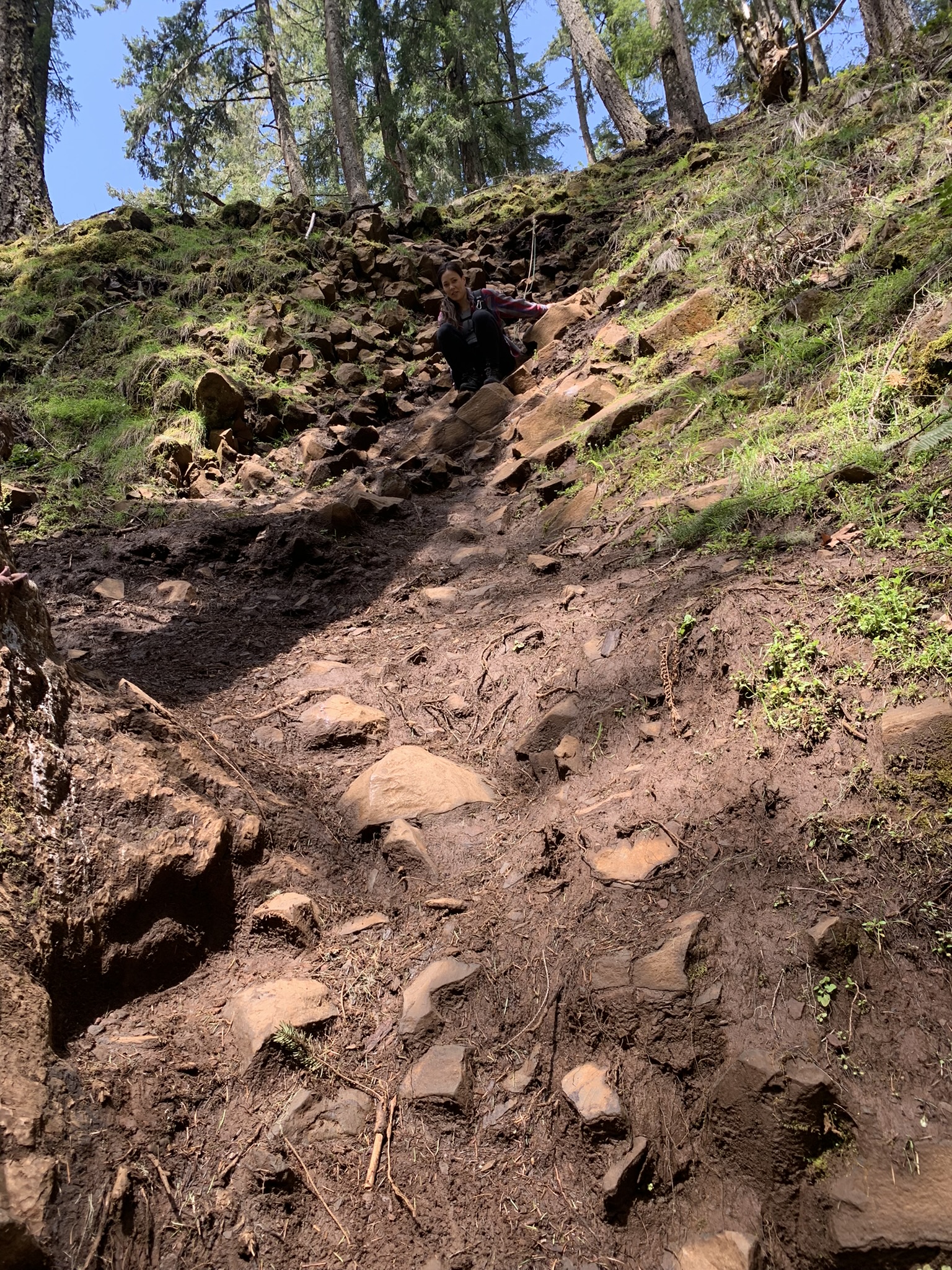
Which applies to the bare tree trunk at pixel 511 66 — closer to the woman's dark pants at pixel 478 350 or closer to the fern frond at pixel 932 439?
the woman's dark pants at pixel 478 350

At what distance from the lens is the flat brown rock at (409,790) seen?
311cm

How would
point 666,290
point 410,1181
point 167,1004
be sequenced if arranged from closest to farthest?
1. point 410,1181
2. point 167,1004
3. point 666,290

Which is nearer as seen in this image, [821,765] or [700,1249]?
[700,1249]

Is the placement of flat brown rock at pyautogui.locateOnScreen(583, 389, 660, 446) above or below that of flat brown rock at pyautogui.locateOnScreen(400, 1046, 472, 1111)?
above

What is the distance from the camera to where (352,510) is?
608cm

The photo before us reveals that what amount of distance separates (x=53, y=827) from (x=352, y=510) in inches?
162

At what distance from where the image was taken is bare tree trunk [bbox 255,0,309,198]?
14.9 meters

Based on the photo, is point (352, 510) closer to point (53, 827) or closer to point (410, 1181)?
point (53, 827)

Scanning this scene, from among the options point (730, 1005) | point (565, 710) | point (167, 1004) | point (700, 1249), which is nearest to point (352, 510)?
point (565, 710)

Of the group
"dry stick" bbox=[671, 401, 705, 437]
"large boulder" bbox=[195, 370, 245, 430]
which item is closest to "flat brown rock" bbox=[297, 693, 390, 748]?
"dry stick" bbox=[671, 401, 705, 437]

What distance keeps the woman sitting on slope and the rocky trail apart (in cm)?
410

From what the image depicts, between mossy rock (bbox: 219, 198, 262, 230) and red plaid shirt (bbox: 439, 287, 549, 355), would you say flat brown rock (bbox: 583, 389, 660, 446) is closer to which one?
red plaid shirt (bbox: 439, 287, 549, 355)

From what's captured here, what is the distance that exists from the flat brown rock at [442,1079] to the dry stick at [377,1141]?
0.06 m

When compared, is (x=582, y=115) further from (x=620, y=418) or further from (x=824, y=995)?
(x=824, y=995)
